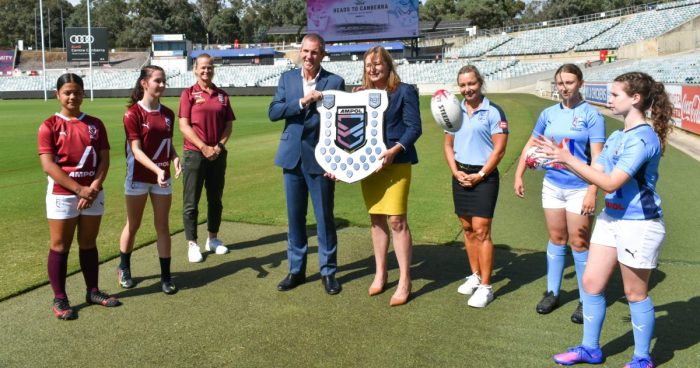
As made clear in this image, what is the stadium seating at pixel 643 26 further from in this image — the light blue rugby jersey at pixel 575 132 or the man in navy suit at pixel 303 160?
the man in navy suit at pixel 303 160

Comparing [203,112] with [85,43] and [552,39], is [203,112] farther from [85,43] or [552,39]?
[85,43]

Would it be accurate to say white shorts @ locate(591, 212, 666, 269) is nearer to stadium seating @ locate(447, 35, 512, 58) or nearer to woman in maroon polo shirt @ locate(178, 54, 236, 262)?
woman in maroon polo shirt @ locate(178, 54, 236, 262)

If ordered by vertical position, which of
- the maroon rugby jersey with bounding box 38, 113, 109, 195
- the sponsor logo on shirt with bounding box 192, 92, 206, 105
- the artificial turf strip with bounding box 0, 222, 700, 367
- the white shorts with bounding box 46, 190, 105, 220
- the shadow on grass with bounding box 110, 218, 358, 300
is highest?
the sponsor logo on shirt with bounding box 192, 92, 206, 105

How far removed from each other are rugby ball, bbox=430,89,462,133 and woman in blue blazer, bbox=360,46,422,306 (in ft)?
0.54

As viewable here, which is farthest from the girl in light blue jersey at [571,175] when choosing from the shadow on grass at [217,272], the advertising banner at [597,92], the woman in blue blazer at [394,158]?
the advertising banner at [597,92]

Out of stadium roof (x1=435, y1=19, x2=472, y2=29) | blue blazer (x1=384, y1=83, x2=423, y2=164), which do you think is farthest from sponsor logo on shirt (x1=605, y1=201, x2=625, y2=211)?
stadium roof (x1=435, y1=19, x2=472, y2=29)

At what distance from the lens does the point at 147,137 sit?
15.4 ft

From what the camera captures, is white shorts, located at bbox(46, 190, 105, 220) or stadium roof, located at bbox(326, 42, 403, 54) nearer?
white shorts, located at bbox(46, 190, 105, 220)

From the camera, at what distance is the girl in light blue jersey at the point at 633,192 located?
303cm

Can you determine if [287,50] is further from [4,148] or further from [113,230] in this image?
[113,230]

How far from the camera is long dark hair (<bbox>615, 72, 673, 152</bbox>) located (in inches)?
122

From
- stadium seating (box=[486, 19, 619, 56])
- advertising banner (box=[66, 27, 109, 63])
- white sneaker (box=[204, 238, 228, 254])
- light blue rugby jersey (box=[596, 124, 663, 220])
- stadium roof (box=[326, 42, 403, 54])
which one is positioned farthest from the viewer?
stadium roof (box=[326, 42, 403, 54])

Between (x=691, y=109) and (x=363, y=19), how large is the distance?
39.2 metres

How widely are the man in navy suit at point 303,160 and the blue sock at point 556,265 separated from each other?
167 cm
